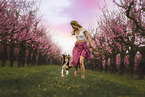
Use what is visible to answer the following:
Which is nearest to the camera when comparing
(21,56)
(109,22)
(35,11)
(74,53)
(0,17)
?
(74,53)

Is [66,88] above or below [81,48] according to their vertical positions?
below

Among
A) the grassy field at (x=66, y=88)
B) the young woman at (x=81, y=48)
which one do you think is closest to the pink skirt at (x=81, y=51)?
the young woman at (x=81, y=48)

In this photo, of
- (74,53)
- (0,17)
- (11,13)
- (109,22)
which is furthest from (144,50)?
(11,13)

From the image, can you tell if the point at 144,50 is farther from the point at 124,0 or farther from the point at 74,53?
the point at 74,53

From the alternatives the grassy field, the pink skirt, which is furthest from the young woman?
the grassy field

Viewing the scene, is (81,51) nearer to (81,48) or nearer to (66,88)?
(81,48)

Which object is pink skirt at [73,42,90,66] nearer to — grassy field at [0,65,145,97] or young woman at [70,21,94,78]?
young woman at [70,21,94,78]

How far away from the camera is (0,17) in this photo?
22078mm

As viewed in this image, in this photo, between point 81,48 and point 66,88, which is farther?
point 81,48

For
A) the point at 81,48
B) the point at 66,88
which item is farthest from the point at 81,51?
the point at 66,88

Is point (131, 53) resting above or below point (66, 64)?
above

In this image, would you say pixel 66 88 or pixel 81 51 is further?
pixel 81 51

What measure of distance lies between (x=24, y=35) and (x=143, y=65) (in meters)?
21.5

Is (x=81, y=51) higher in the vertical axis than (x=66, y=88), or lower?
higher
